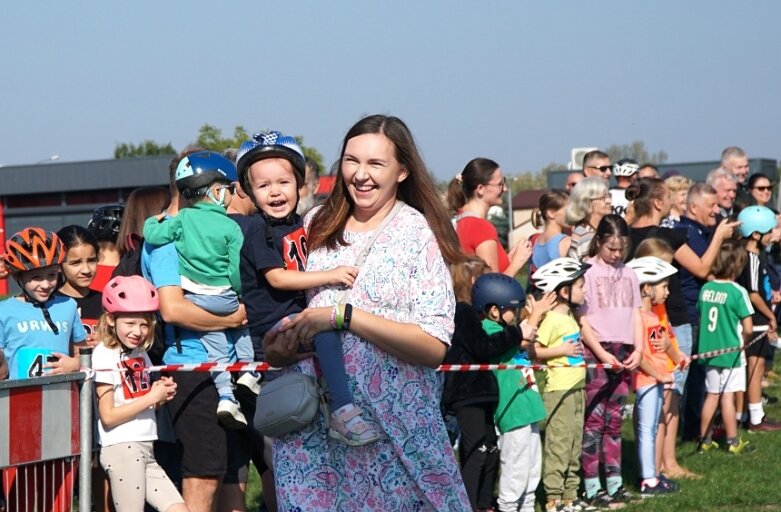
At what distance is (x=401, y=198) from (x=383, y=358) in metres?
0.67

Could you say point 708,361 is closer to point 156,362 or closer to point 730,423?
point 730,423

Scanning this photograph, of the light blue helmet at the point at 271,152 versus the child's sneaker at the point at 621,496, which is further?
the child's sneaker at the point at 621,496

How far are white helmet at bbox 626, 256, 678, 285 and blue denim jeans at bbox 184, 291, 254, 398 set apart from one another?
3.84 metres

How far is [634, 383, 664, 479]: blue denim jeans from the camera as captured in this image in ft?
29.0

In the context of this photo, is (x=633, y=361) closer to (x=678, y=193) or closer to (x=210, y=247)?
(x=678, y=193)

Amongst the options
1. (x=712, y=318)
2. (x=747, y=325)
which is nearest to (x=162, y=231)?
(x=712, y=318)

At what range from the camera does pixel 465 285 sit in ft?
26.1

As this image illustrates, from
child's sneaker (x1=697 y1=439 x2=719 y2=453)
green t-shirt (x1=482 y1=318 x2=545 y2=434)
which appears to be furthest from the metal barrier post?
child's sneaker (x1=697 y1=439 x2=719 y2=453)

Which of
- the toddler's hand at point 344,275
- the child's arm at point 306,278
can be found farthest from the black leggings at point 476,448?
the toddler's hand at point 344,275

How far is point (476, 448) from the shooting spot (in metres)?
7.64

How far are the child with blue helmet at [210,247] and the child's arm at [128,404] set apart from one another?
30cm

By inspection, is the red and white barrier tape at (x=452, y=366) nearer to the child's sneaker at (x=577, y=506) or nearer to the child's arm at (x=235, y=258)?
the child's arm at (x=235, y=258)

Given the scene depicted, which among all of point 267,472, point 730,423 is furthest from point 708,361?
point 267,472

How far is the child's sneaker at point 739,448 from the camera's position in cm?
1048
